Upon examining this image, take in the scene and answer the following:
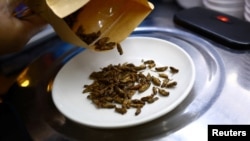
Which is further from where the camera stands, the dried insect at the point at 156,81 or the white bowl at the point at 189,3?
the white bowl at the point at 189,3

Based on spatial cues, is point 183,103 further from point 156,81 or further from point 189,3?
point 189,3

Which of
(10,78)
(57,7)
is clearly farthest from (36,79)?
(57,7)

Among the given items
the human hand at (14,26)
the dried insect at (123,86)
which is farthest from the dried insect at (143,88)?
the human hand at (14,26)

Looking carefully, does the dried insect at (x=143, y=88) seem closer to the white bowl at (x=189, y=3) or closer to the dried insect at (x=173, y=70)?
the dried insect at (x=173, y=70)

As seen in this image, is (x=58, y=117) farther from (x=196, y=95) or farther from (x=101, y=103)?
(x=196, y=95)

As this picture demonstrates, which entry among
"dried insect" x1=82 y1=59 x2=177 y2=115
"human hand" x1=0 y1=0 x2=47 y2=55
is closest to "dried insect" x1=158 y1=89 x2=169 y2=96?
"dried insect" x1=82 y1=59 x2=177 y2=115

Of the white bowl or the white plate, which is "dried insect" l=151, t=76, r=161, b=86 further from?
the white bowl
